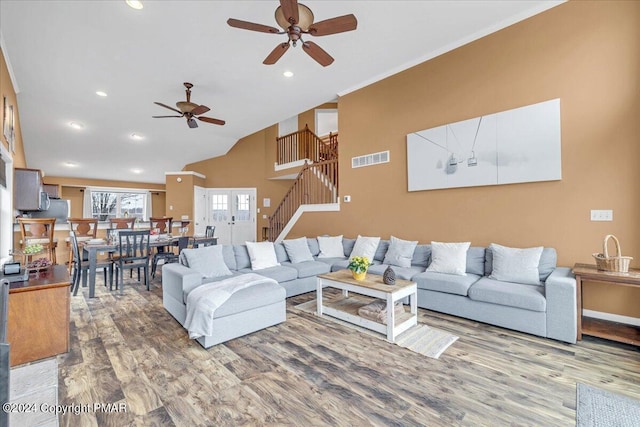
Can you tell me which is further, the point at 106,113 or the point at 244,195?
the point at 244,195

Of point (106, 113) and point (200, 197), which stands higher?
point (106, 113)

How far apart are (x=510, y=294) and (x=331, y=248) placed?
2.77 meters

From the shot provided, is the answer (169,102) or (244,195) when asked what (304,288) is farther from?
(244,195)

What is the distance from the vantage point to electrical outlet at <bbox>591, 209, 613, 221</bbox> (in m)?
2.95

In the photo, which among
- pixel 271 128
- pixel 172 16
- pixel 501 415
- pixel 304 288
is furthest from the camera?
pixel 271 128

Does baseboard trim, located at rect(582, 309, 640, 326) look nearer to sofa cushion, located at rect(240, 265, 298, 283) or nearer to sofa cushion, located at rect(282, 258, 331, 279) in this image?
sofa cushion, located at rect(282, 258, 331, 279)

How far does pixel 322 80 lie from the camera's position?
498 cm

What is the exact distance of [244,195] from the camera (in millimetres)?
9219

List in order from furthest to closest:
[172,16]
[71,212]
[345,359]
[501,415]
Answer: [71,212] < [172,16] < [345,359] < [501,415]

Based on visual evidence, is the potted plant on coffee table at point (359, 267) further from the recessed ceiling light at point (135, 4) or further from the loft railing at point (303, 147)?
the loft railing at point (303, 147)

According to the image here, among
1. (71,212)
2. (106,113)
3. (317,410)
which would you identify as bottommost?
(317,410)

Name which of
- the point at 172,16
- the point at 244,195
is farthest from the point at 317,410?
the point at 244,195

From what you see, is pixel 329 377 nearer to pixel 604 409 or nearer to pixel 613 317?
pixel 604 409

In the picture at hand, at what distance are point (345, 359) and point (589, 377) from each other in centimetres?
183
